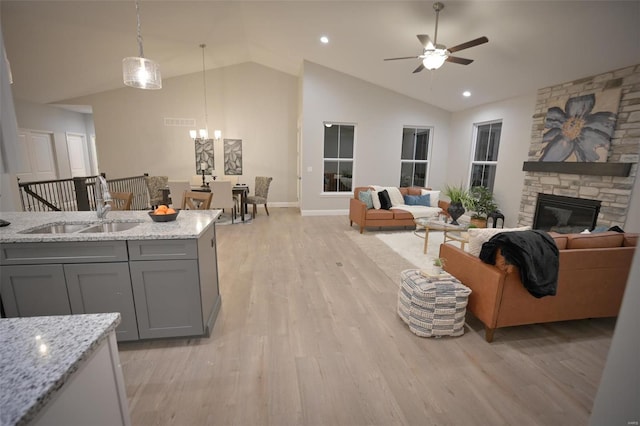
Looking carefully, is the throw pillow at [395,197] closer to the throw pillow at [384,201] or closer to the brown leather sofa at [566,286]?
the throw pillow at [384,201]

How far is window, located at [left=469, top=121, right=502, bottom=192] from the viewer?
6031 millimetres

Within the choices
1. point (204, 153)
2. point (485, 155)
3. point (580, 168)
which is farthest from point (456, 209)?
point (204, 153)

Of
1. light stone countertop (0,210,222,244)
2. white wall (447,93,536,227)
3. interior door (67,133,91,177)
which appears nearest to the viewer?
light stone countertop (0,210,222,244)

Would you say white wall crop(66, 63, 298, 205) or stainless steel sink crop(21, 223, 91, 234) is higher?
white wall crop(66, 63, 298, 205)

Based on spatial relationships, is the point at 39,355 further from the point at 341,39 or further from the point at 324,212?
the point at 324,212

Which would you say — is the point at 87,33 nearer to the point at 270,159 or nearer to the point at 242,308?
the point at 270,159

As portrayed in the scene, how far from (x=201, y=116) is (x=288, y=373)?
23.9 feet

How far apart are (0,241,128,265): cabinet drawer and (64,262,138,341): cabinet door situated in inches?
2.0

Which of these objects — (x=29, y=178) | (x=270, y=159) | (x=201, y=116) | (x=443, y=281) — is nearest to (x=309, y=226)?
(x=270, y=159)

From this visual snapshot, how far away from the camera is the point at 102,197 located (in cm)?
235

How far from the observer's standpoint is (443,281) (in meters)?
2.35

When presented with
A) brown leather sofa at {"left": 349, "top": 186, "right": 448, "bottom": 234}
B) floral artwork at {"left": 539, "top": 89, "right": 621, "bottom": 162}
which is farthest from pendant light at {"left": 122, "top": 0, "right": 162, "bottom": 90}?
floral artwork at {"left": 539, "top": 89, "right": 621, "bottom": 162}

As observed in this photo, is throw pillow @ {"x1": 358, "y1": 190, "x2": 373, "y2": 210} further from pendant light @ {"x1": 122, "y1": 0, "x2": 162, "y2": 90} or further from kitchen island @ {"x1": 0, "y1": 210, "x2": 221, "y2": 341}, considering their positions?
pendant light @ {"x1": 122, "y1": 0, "x2": 162, "y2": 90}

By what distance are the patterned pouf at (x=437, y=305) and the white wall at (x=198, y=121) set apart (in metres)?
6.28
